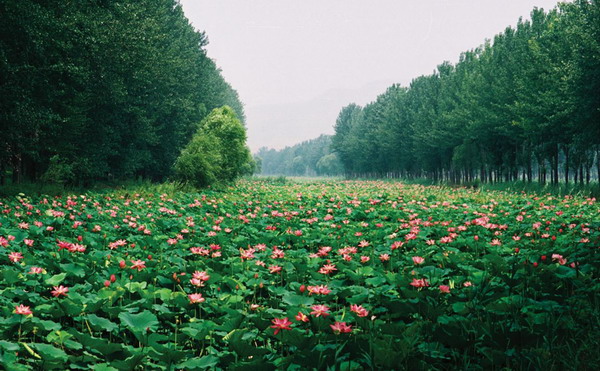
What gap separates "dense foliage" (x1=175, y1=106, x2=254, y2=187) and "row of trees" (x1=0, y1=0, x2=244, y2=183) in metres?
2.73

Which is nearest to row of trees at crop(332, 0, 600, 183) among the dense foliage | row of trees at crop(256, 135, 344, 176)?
the dense foliage

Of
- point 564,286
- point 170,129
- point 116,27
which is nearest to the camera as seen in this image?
point 564,286

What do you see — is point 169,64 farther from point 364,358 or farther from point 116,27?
point 364,358

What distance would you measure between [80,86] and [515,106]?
24.1 metres

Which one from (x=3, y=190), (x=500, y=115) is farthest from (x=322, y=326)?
(x=500, y=115)

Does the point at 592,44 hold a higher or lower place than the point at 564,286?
higher

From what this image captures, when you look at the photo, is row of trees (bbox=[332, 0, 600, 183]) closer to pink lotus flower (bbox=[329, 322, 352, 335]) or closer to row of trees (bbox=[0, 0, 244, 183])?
pink lotus flower (bbox=[329, 322, 352, 335])

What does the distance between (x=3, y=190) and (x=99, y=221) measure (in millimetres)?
7669

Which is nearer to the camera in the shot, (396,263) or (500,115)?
(396,263)

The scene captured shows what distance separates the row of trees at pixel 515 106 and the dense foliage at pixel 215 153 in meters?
18.0

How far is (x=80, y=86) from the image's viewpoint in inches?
744

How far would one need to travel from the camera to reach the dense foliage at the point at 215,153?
23.9 metres

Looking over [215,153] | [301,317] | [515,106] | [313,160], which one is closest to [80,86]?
[215,153]

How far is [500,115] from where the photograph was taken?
1160 inches
